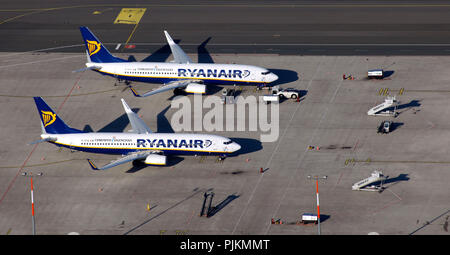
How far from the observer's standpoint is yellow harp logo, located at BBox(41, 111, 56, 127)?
131875 millimetres

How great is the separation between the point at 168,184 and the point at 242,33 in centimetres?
6080

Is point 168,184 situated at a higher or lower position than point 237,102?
lower

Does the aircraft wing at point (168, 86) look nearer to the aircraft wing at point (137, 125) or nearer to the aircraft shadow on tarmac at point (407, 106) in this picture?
the aircraft wing at point (137, 125)

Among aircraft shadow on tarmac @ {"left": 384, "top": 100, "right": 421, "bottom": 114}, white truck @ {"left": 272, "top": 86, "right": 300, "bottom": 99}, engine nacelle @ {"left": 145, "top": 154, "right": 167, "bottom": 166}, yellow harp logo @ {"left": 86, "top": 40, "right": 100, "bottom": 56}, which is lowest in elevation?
engine nacelle @ {"left": 145, "top": 154, "right": 167, "bottom": 166}

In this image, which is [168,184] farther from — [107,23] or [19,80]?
[107,23]

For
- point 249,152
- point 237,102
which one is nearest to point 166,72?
point 237,102

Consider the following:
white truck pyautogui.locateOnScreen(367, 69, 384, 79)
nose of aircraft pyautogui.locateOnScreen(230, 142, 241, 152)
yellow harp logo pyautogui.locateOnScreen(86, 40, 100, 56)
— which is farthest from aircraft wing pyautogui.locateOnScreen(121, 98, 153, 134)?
white truck pyautogui.locateOnScreen(367, 69, 384, 79)

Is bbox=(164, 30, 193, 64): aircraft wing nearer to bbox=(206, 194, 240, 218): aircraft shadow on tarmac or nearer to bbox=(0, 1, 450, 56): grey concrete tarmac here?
bbox=(0, 1, 450, 56): grey concrete tarmac

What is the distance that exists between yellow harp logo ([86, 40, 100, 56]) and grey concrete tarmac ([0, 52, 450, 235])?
6867 mm

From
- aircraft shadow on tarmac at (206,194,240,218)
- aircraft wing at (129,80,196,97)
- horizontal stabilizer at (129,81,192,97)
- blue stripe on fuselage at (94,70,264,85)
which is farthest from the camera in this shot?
blue stripe on fuselage at (94,70,264,85)

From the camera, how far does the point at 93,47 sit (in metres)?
157

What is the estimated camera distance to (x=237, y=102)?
151 m

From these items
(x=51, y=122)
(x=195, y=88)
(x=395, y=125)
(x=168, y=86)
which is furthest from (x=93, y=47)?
(x=395, y=125)
